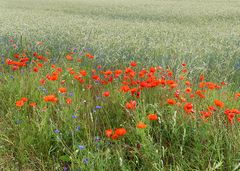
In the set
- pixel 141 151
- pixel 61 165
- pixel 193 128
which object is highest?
pixel 193 128

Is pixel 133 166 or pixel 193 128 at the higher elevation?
pixel 193 128

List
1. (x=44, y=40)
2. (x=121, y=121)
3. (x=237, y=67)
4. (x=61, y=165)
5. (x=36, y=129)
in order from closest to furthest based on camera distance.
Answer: (x=61, y=165) < (x=36, y=129) < (x=121, y=121) < (x=237, y=67) < (x=44, y=40)

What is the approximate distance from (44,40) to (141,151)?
334cm

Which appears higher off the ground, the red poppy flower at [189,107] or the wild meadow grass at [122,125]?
the red poppy flower at [189,107]

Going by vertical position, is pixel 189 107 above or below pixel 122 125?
above

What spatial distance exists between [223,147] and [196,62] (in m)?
2.00

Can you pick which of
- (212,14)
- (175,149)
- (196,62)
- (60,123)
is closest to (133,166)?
(175,149)

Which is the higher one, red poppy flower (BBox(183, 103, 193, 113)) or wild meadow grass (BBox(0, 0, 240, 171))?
red poppy flower (BBox(183, 103, 193, 113))

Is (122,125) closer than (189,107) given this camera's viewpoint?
No

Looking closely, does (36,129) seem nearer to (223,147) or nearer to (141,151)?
(141,151)

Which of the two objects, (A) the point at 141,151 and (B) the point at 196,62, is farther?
(B) the point at 196,62

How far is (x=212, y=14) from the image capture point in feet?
37.7

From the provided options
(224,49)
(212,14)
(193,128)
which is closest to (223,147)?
(193,128)

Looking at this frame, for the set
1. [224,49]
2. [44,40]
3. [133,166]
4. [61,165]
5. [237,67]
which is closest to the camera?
[133,166]
